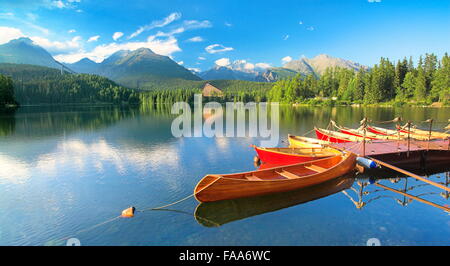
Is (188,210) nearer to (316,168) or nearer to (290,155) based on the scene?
(316,168)

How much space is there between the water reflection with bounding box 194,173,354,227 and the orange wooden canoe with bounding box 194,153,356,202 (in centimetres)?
32

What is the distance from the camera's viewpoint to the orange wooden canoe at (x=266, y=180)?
14109 mm

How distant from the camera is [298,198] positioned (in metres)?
15.6

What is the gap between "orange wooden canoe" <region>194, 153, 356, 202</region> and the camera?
14.1 metres

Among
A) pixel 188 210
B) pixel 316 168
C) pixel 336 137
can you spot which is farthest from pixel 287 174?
pixel 336 137

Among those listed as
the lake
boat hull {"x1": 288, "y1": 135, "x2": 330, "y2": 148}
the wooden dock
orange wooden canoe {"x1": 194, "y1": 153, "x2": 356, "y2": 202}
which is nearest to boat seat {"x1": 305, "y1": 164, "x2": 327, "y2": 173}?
orange wooden canoe {"x1": 194, "y1": 153, "x2": 356, "y2": 202}

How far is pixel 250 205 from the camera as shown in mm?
14656

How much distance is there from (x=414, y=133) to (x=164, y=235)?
32.1 m

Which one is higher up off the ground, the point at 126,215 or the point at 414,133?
the point at 414,133

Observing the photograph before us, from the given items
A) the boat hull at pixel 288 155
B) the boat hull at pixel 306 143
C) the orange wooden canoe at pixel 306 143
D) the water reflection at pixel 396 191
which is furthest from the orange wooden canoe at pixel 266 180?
the boat hull at pixel 306 143

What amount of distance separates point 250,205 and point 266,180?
1740mm
